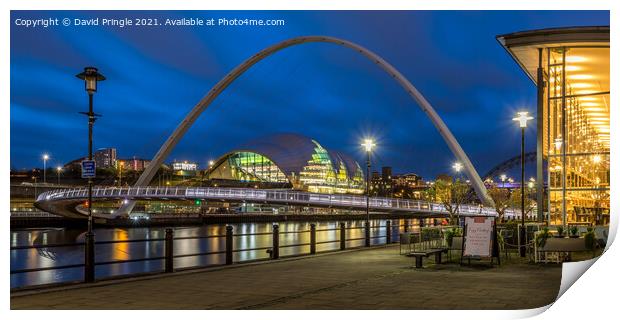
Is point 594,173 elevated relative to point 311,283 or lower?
elevated

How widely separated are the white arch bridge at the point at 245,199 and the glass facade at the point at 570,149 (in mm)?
35564

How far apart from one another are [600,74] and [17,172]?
527ft

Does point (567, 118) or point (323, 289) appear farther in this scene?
point (567, 118)

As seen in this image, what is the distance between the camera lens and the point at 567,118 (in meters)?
24.1

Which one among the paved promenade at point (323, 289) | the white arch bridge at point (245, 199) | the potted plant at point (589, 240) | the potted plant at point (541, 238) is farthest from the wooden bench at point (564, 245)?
the white arch bridge at point (245, 199)

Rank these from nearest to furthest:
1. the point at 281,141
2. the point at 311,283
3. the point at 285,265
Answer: the point at 311,283, the point at 285,265, the point at 281,141

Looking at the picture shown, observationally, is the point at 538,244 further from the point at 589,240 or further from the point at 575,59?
the point at 575,59

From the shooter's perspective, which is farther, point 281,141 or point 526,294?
point 281,141

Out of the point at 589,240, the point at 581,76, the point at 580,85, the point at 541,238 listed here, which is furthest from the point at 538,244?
the point at 580,85

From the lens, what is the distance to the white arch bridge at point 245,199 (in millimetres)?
63406

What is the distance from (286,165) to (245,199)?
8088cm

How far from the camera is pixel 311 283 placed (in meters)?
14.2

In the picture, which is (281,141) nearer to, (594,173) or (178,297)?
(594,173)
